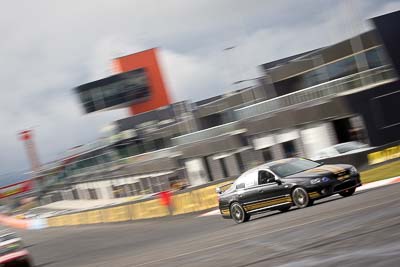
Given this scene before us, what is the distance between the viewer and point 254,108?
4816cm

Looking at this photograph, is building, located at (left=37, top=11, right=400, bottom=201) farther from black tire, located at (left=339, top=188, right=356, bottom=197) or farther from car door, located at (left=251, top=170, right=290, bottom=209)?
car door, located at (left=251, top=170, right=290, bottom=209)

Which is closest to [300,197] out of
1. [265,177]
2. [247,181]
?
[265,177]

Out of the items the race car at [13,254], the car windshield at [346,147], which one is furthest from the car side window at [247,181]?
the car windshield at [346,147]

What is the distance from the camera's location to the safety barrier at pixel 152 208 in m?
30.4

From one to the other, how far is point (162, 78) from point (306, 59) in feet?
160

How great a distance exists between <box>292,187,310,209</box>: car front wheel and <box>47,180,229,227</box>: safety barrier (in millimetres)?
12653

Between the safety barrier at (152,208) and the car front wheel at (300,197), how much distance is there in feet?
41.5

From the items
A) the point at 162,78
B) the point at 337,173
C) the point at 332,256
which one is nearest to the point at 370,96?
the point at 337,173

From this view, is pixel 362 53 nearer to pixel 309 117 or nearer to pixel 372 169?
pixel 309 117

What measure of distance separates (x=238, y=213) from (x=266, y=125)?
28054 mm

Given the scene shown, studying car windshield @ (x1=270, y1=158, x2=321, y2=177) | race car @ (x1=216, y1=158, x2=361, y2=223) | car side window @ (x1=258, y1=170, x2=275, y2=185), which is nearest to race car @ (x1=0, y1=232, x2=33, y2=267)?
race car @ (x1=216, y1=158, x2=361, y2=223)

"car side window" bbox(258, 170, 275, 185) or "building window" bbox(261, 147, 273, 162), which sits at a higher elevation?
"car side window" bbox(258, 170, 275, 185)

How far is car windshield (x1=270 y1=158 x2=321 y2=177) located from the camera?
17.8m

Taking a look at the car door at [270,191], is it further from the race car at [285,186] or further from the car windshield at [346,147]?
the car windshield at [346,147]
